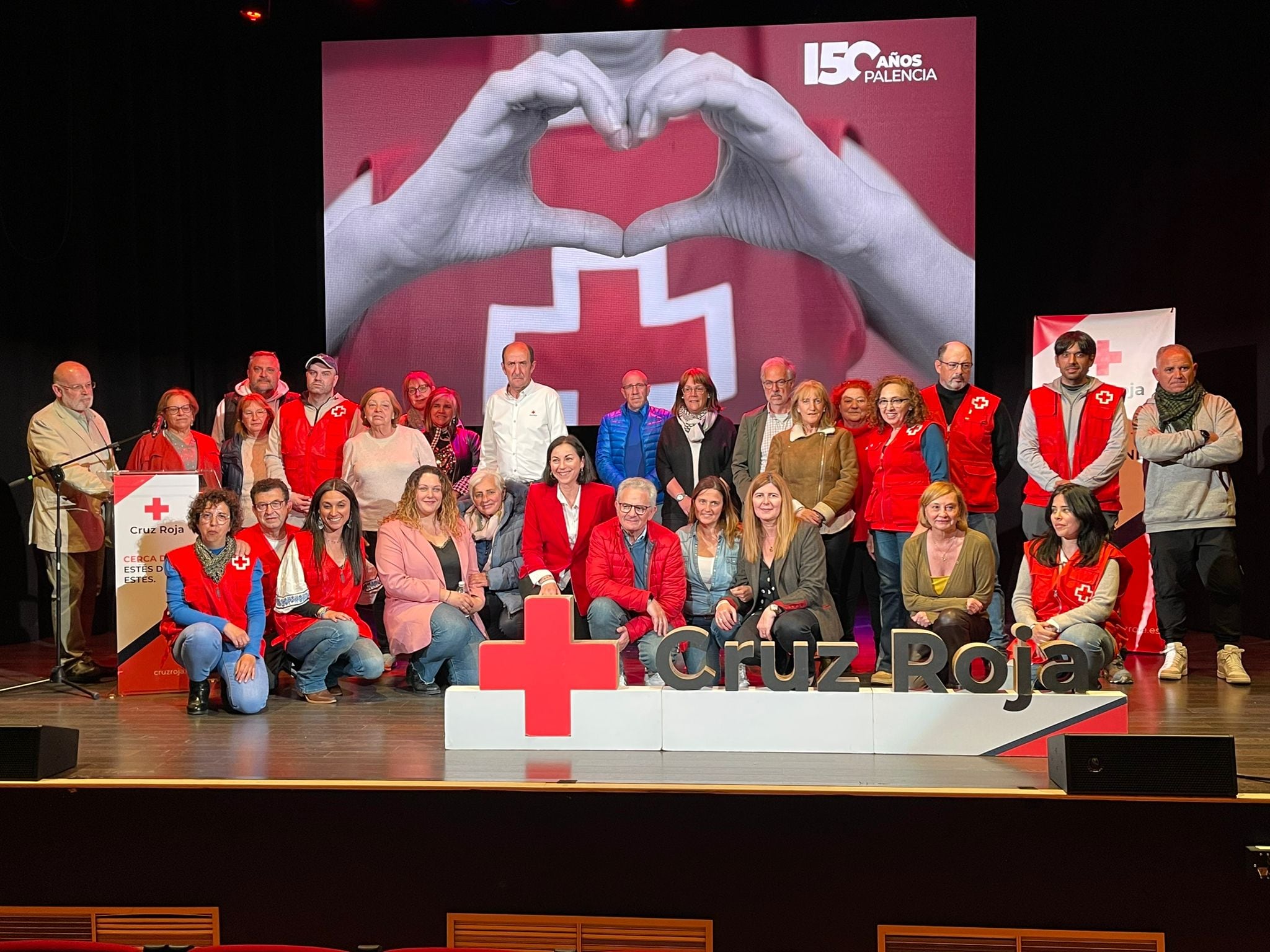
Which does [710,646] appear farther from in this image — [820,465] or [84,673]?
[84,673]

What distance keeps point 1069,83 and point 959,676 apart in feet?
14.2

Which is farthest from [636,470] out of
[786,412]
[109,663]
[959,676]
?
[109,663]

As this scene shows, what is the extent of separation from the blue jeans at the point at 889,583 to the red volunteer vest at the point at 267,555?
8.13ft

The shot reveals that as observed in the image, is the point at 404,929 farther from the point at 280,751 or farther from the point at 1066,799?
the point at 1066,799

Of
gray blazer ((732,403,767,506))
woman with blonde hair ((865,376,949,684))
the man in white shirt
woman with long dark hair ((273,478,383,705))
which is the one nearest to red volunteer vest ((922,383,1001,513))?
woman with blonde hair ((865,376,949,684))

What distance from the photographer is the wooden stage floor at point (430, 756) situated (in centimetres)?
309

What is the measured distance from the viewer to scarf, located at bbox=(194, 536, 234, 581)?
4.48 meters

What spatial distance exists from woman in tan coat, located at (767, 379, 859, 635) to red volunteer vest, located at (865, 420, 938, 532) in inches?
5.0

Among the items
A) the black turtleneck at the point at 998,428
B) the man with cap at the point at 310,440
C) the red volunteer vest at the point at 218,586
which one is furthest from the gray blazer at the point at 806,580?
the man with cap at the point at 310,440

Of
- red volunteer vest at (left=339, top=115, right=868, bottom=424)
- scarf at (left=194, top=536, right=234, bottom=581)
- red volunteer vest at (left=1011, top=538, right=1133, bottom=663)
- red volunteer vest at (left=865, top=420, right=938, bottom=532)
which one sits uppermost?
red volunteer vest at (left=339, top=115, right=868, bottom=424)

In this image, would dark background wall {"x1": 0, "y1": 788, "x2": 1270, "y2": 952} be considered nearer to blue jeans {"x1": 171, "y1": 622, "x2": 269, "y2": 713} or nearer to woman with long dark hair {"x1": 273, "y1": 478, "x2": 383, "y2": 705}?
blue jeans {"x1": 171, "y1": 622, "x2": 269, "y2": 713}

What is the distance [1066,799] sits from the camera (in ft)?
9.31

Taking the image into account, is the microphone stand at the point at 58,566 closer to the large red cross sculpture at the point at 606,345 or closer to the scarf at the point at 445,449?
the scarf at the point at 445,449

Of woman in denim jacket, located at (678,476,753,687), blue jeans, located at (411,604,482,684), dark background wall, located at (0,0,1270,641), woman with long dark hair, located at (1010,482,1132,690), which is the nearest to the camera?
A: woman with long dark hair, located at (1010,482,1132,690)
